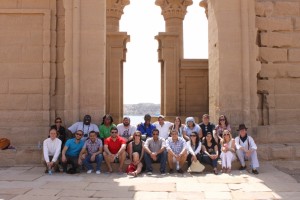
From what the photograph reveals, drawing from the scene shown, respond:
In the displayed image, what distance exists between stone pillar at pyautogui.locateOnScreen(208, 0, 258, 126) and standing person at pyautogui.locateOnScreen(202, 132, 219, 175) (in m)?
1.49

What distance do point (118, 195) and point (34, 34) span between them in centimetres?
606

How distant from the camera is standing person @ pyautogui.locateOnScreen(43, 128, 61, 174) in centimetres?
824

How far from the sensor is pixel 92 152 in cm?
845

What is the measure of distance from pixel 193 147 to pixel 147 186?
6.79 ft

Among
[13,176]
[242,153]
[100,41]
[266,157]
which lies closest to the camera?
[13,176]

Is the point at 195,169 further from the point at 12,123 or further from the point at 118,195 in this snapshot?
the point at 12,123

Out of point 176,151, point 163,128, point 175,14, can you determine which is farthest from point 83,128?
point 175,14

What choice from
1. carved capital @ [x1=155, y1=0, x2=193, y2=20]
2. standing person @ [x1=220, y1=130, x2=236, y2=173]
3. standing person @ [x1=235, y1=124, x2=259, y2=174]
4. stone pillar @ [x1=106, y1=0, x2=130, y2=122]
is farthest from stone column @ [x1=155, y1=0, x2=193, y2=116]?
standing person @ [x1=220, y1=130, x2=236, y2=173]

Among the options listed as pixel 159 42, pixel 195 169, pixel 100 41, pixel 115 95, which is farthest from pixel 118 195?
pixel 159 42

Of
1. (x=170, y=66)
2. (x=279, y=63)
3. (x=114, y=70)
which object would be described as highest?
(x=170, y=66)

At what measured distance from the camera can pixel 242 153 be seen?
335 inches

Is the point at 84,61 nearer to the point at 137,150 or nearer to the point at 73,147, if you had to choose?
the point at 73,147

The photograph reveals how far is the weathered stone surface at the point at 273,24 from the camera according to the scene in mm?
10172

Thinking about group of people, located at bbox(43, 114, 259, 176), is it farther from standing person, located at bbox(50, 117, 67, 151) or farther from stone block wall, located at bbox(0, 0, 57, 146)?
stone block wall, located at bbox(0, 0, 57, 146)
